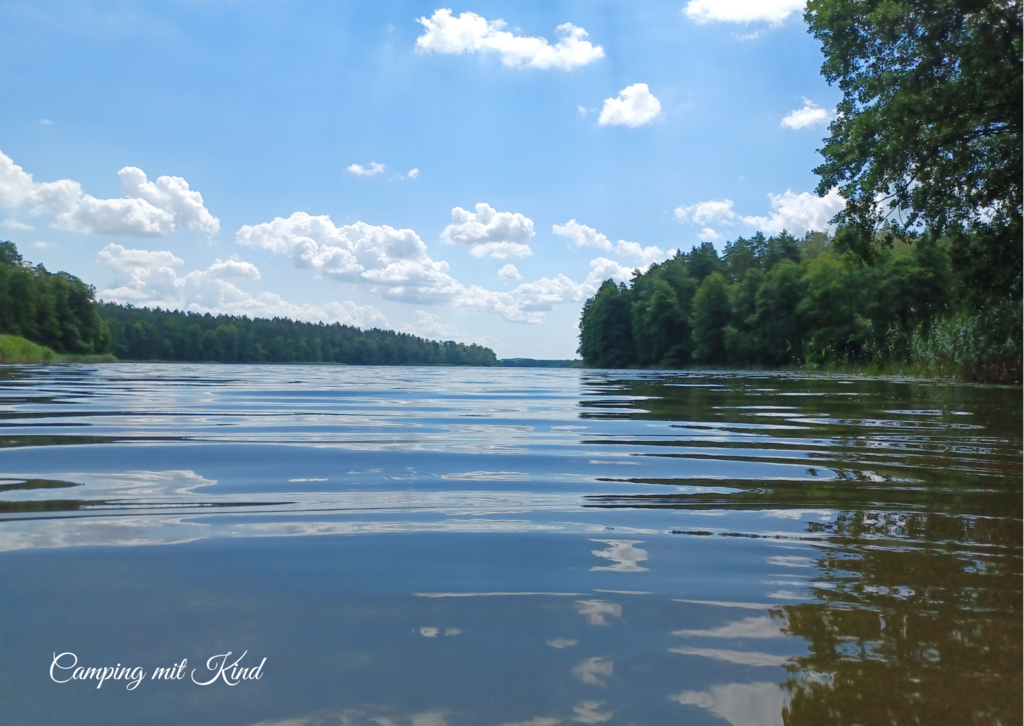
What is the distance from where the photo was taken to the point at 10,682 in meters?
1.59

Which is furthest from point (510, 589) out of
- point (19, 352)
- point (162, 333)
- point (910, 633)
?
point (162, 333)

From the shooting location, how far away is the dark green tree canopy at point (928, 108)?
47.6ft

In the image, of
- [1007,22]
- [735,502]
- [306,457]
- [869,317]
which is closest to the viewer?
[735,502]

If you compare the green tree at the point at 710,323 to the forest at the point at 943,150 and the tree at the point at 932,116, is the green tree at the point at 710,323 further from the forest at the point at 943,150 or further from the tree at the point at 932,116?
the tree at the point at 932,116

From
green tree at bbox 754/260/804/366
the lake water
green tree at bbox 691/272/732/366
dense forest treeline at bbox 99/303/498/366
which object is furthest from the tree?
dense forest treeline at bbox 99/303/498/366

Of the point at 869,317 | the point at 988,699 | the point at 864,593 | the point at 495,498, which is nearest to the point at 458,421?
the point at 495,498

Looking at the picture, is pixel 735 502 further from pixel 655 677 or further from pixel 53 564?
pixel 53 564

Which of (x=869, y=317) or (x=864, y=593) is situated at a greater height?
(x=869, y=317)

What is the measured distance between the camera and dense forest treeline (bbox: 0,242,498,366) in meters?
80.3

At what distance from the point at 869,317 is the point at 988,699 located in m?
63.1

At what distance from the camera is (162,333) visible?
447 ft

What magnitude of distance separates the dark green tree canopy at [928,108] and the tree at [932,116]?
2cm

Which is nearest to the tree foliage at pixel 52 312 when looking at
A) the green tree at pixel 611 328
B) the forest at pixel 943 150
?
the green tree at pixel 611 328

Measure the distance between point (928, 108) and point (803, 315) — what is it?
5235cm
